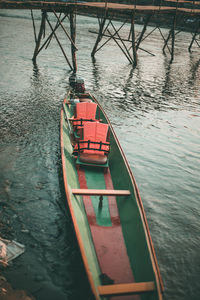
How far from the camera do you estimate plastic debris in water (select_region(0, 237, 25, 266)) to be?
610cm

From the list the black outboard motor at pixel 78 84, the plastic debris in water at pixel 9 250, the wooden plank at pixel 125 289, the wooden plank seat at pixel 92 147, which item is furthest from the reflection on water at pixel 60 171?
the black outboard motor at pixel 78 84

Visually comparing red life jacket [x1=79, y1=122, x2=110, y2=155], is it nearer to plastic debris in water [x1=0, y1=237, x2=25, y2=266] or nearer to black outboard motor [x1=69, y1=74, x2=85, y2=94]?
plastic debris in water [x1=0, y1=237, x2=25, y2=266]

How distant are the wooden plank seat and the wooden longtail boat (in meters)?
0.04

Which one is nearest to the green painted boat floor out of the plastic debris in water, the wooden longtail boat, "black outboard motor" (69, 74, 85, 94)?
the wooden longtail boat

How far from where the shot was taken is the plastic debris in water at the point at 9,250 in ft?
20.0

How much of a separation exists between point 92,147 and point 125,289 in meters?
5.03

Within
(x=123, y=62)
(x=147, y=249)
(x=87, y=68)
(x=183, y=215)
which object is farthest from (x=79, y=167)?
(x=123, y=62)

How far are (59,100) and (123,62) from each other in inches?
629

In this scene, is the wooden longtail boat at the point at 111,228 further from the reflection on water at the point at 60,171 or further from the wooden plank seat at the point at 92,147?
the reflection on water at the point at 60,171

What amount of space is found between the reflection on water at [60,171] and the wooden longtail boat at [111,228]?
751 millimetres

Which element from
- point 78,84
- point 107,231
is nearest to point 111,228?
point 107,231

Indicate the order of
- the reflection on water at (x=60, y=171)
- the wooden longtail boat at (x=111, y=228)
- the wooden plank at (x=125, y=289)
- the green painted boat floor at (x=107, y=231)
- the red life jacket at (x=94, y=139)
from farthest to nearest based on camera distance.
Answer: the red life jacket at (x=94, y=139) < the reflection on water at (x=60, y=171) < the green painted boat floor at (x=107, y=231) < the wooden longtail boat at (x=111, y=228) < the wooden plank at (x=125, y=289)

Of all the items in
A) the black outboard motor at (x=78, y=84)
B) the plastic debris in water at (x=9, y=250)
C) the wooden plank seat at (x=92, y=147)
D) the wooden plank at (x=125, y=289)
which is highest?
the black outboard motor at (x=78, y=84)

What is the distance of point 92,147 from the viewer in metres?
8.93
